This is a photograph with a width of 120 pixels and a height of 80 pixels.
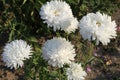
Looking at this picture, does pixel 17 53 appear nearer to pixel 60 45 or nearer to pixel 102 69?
pixel 60 45

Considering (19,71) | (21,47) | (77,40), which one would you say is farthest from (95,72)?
(21,47)

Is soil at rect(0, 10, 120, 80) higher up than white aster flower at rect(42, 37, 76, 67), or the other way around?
soil at rect(0, 10, 120, 80)

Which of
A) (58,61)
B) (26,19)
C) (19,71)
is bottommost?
(58,61)

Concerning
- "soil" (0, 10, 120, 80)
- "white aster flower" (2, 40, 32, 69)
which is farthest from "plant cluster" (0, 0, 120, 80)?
"soil" (0, 10, 120, 80)

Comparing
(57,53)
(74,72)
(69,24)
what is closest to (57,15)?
(69,24)

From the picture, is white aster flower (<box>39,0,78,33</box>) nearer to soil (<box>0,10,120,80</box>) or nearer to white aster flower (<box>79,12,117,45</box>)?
white aster flower (<box>79,12,117,45</box>)

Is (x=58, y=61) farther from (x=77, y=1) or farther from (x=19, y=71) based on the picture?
(x=77, y=1)
